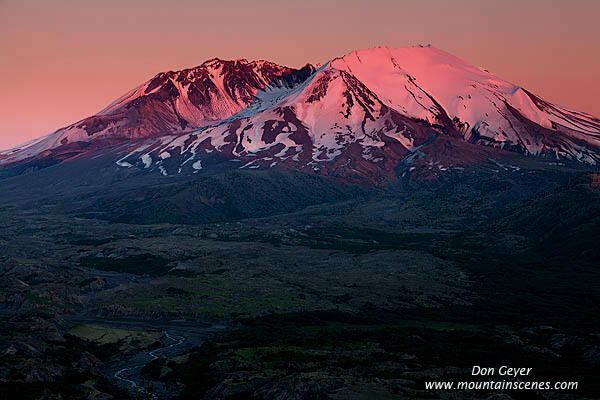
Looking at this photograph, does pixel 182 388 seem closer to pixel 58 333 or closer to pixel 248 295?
pixel 58 333

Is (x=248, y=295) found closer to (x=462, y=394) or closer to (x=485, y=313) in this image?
(x=485, y=313)

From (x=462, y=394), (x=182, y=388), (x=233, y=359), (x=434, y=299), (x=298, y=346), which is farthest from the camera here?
(x=434, y=299)

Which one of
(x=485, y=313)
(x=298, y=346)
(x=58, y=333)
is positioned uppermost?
(x=58, y=333)

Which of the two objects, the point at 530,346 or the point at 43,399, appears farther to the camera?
the point at 530,346

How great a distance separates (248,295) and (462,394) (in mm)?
105874

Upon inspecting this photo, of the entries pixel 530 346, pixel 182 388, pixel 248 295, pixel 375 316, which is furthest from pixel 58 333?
pixel 530 346

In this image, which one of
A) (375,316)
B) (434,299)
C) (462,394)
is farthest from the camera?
(434,299)

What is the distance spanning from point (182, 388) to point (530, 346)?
6839 cm

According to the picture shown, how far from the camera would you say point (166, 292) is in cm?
19300

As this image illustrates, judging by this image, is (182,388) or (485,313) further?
(485,313)

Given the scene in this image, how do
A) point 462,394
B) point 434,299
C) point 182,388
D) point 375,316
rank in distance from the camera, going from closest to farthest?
point 462,394
point 182,388
point 375,316
point 434,299

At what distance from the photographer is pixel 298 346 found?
134625mm

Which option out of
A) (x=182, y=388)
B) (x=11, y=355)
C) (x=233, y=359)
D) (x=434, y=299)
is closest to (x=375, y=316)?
(x=434, y=299)

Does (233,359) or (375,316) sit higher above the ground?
(233,359)
